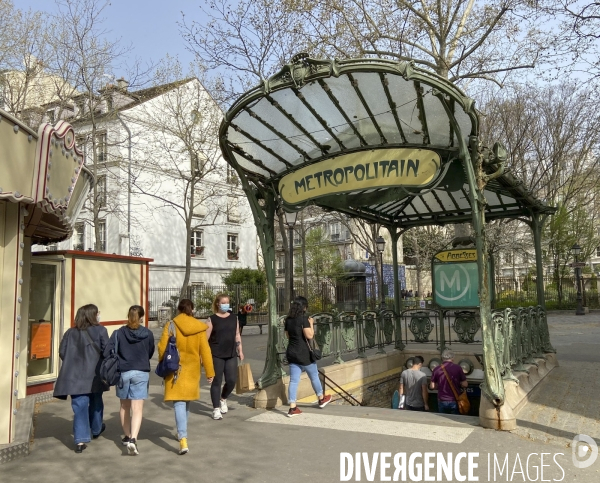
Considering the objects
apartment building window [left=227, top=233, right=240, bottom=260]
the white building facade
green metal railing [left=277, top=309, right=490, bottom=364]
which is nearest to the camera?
green metal railing [left=277, top=309, right=490, bottom=364]

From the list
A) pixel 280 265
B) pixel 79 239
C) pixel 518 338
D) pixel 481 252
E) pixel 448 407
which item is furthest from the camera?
pixel 280 265

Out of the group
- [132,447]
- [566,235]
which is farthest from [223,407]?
[566,235]

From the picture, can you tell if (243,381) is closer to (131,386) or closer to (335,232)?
(131,386)

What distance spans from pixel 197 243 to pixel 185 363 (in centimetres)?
3066

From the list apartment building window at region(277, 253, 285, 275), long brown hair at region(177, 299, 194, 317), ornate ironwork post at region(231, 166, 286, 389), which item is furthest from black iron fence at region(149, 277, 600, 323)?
long brown hair at region(177, 299, 194, 317)

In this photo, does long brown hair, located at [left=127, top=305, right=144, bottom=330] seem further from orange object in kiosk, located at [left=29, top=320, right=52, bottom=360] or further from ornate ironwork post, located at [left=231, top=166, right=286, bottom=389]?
orange object in kiosk, located at [left=29, top=320, right=52, bottom=360]

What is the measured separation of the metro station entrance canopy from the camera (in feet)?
20.1

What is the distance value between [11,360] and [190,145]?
49.3ft

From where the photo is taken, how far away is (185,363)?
5.52 metres

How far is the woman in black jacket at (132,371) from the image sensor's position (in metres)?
5.36

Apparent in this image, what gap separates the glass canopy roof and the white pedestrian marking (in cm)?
288

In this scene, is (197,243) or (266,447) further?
(197,243)

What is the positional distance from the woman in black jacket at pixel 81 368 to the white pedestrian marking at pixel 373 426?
2.08m

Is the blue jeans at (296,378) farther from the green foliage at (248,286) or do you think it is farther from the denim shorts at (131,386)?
the green foliage at (248,286)
